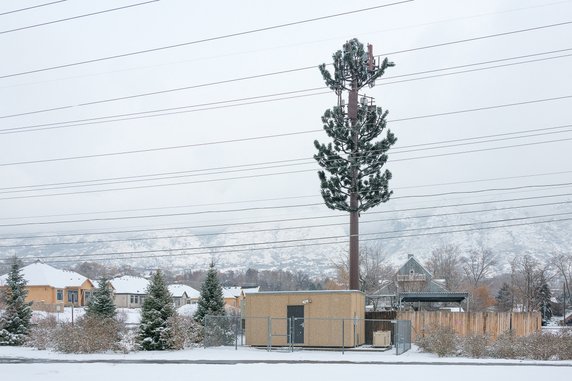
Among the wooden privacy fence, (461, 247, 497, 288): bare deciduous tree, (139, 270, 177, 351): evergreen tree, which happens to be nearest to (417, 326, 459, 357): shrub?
the wooden privacy fence

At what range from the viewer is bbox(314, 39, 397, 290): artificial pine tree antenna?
47906 millimetres

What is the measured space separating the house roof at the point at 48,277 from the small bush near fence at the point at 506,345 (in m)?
78.2

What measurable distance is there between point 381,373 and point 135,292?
348 feet

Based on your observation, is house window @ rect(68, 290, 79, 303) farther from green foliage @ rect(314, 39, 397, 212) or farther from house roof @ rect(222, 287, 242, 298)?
green foliage @ rect(314, 39, 397, 212)

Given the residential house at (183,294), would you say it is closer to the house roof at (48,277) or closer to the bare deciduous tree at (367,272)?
the house roof at (48,277)

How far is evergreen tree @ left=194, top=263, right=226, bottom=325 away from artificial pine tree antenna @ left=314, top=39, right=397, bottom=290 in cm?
967

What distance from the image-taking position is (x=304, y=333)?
37312 millimetres

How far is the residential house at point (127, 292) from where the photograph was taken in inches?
4856

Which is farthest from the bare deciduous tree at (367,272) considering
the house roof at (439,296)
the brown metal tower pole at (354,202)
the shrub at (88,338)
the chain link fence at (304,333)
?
the shrub at (88,338)

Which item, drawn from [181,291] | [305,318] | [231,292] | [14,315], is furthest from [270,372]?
[231,292]

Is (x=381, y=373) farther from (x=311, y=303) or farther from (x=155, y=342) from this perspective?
(x=155, y=342)

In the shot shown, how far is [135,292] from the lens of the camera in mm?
125000

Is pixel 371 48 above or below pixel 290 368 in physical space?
above

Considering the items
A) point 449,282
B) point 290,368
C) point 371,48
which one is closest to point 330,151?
point 371,48
